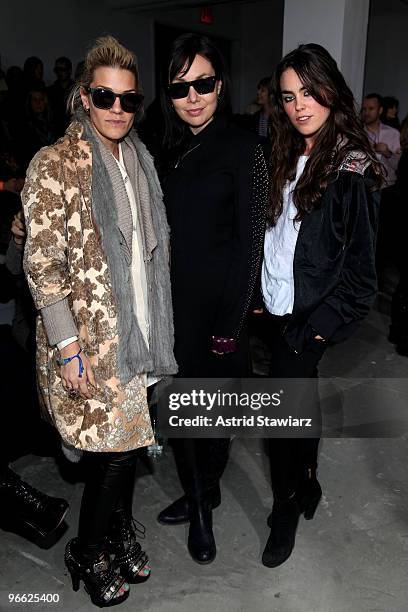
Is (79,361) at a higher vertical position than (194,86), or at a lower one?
lower

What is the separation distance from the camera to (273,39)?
1133 cm

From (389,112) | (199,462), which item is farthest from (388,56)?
(199,462)

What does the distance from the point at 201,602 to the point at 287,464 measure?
0.54 metres

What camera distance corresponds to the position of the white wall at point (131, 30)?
756 centimetres

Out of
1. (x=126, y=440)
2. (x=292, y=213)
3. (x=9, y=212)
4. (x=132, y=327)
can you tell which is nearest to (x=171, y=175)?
(x=292, y=213)

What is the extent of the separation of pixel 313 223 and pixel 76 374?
87cm

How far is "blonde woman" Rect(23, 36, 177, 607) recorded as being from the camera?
1.53 meters

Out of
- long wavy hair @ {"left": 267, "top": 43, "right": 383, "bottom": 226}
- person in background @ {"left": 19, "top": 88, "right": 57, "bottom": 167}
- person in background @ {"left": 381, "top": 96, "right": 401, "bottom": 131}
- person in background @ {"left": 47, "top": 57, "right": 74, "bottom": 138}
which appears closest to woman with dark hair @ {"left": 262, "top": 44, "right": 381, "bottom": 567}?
long wavy hair @ {"left": 267, "top": 43, "right": 383, "bottom": 226}

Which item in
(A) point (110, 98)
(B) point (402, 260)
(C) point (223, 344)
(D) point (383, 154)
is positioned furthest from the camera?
(D) point (383, 154)

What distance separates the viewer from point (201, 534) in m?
2.08

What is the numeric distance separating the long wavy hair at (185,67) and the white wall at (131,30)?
550 cm

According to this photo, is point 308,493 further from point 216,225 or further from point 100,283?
point 100,283

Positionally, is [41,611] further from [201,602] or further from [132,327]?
[132,327]

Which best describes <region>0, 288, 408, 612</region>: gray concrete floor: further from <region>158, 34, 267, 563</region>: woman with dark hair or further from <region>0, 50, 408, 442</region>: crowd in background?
<region>0, 50, 408, 442</region>: crowd in background
